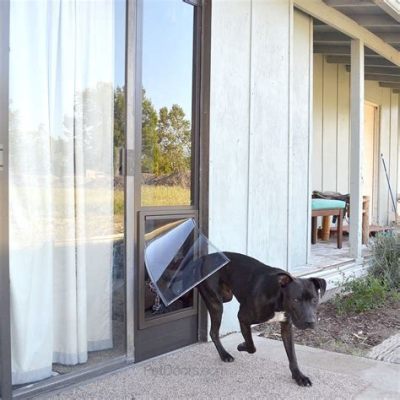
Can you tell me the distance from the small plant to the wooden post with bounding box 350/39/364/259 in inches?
41.2

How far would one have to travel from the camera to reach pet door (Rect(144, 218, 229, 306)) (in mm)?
3363

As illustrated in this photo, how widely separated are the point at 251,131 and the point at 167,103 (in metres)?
0.94

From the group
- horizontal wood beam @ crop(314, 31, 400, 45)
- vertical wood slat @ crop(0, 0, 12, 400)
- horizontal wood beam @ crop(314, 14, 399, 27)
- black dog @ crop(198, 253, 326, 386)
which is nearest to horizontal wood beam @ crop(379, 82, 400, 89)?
horizontal wood beam @ crop(314, 31, 400, 45)

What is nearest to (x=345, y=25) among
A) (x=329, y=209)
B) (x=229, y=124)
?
(x=329, y=209)

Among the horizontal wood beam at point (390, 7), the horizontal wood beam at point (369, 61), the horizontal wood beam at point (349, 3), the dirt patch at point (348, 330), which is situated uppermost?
the horizontal wood beam at point (369, 61)

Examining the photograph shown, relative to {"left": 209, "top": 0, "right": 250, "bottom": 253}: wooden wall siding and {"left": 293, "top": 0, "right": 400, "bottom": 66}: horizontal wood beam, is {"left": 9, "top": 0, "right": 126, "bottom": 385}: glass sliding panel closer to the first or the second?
{"left": 209, "top": 0, "right": 250, "bottom": 253}: wooden wall siding

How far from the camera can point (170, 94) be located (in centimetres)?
368

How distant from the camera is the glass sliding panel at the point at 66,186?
277 centimetres

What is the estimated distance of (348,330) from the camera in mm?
4406

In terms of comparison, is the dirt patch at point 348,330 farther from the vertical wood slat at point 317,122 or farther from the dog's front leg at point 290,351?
the vertical wood slat at point 317,122

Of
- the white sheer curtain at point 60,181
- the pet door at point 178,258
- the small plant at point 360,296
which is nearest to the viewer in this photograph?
the white sheer curtain at point 60,181

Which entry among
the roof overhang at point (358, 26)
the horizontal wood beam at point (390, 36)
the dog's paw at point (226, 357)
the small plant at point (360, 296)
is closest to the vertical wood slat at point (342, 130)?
the roof overhang at point (358, 26)

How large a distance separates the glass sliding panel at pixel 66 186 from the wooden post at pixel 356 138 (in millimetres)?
3544

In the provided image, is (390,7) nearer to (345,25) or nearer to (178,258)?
(345,25)
